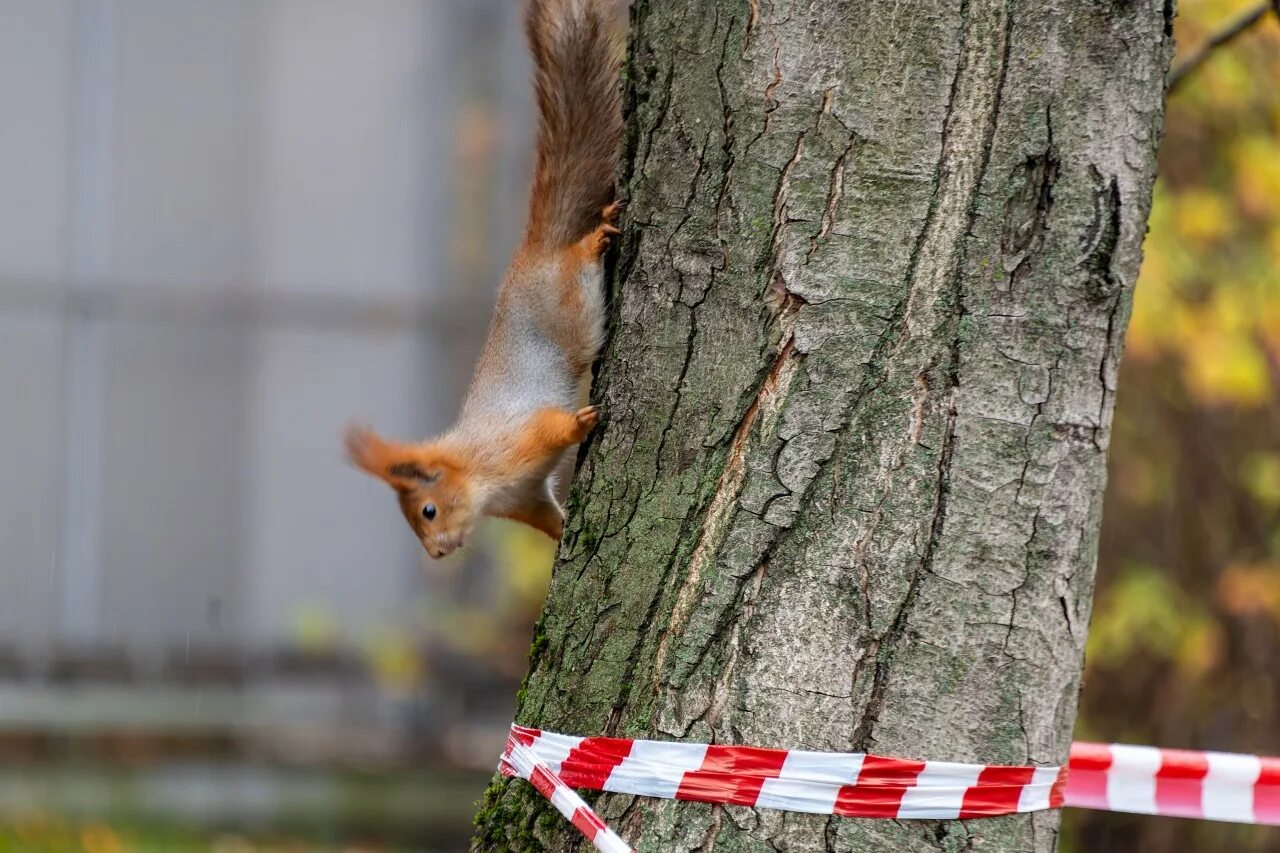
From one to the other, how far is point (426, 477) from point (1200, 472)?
3.29m

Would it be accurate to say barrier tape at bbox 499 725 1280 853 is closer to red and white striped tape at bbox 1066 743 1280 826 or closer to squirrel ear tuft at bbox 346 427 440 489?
red and white striped tape at bbox 1066 743 1280 826

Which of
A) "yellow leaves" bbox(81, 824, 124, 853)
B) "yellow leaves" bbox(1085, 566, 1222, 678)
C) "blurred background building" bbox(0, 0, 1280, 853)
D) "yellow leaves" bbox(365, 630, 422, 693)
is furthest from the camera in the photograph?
"yellow leaves" bbox(365, 630, 422, 693)

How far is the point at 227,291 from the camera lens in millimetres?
5820

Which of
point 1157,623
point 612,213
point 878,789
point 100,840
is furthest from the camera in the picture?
point 100,840

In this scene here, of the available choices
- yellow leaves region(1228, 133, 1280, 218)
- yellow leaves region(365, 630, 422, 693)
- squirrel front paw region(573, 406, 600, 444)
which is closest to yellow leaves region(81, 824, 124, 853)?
yellow leaves region(365, 630, 422, 693)

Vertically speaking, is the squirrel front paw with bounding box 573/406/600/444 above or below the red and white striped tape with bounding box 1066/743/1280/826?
above

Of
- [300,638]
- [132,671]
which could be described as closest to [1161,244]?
[300,638]

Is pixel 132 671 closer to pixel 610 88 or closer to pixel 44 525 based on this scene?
pixel 44 525

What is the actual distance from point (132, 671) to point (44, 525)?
67cm

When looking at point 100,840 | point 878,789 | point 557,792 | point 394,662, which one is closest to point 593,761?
point 557,792

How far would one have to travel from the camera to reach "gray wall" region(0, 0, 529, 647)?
5.69 m

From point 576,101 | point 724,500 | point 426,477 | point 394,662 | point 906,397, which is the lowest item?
point 394,662

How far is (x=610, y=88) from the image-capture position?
2080mm

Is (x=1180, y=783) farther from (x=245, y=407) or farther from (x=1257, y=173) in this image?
(x=245, y=407)
